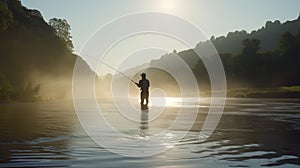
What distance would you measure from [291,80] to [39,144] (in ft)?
401

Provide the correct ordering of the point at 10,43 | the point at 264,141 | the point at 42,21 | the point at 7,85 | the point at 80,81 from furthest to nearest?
the point at 80,81 → the point at 42,21 → the point at 10,43 → the point at 7,85 → the point at 264,141

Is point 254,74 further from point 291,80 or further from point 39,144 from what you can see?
point 39,144

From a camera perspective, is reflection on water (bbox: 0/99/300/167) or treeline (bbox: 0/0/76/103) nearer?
reflection on water (bbox: 0/99/300/167)

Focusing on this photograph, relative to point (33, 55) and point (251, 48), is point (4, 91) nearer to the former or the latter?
point (33, 55)

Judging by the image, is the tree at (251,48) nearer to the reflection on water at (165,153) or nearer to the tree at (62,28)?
the tree at (62,28)

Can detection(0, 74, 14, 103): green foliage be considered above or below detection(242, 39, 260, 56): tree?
below

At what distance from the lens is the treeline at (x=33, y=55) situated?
80.2 m

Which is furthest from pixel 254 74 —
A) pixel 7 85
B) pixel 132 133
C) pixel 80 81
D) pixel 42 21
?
pixel 132 133

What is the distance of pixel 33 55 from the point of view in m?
89.3

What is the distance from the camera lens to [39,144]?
39.2ft

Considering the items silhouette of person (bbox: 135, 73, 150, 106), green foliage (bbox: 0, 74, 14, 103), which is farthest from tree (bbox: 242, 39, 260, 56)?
silhouette of person (bbox: 135, 73, 150, 106)

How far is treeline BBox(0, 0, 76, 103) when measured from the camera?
8019 cm

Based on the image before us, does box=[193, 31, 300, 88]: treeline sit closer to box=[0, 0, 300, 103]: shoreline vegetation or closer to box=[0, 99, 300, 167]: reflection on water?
box=[0, 0, 300, 103]: shoreline vegetation

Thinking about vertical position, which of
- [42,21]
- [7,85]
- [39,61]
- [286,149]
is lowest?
[286,149]
